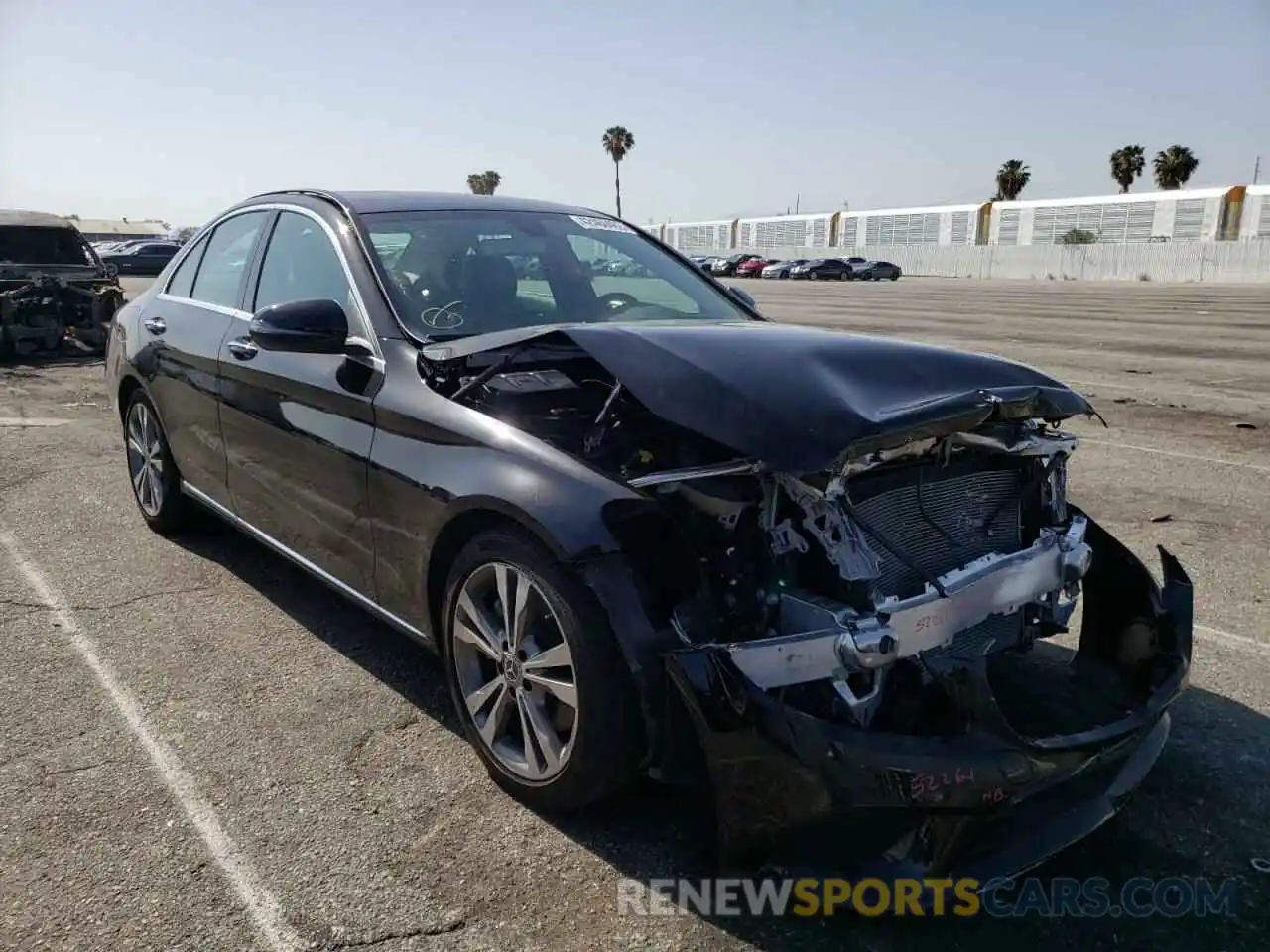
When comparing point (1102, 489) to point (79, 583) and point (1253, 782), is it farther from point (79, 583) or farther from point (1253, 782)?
point (79, 583)

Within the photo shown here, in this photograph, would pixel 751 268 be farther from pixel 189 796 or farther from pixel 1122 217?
pixel 189 796

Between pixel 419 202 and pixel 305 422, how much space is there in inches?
44.0

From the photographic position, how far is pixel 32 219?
1429 cm

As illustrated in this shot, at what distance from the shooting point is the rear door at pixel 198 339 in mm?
4590

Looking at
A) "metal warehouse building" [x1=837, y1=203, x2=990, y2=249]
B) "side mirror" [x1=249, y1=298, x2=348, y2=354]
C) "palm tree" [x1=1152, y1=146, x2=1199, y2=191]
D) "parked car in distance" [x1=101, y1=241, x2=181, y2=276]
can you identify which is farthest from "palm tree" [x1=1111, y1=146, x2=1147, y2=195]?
"side mirror" [x1=249, y1=298, x2=348, y2=354]

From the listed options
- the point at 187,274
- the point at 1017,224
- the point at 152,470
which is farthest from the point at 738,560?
the point at 1017,224

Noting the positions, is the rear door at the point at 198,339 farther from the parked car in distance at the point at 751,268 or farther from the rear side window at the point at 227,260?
the parked car in distance at the point at 751,268

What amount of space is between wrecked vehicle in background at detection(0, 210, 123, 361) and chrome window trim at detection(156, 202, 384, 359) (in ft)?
31.8

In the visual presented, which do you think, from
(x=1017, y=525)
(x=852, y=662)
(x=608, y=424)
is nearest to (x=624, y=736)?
(x=852, y=662)

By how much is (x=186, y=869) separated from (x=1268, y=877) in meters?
2.84

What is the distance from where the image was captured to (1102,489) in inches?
256

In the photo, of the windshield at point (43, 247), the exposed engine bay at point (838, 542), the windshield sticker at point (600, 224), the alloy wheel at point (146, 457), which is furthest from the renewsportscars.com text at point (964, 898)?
the windshield at point (43, 247)

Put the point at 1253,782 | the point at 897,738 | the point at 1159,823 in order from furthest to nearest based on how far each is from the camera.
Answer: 1. the point at 1253,782
2. the point at 1159,823
3. the point at 897,738

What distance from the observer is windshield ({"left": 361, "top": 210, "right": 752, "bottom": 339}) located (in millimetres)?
3711
